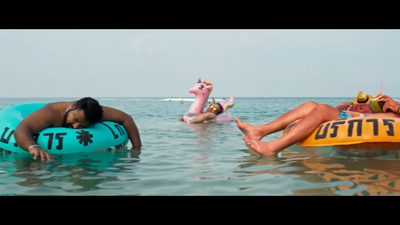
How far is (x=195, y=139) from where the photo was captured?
6.68m

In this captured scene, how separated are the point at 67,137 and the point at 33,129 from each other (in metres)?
0.42

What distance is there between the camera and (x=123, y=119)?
5312 millimetres

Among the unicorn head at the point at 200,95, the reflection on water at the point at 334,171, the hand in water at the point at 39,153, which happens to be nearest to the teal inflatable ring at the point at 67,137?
the hand in water at the point at 39,153

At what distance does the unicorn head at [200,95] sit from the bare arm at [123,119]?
590 centimetres

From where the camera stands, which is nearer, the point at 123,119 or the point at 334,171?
the point at 334,171

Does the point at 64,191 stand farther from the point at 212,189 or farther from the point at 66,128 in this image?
the point at 66,128

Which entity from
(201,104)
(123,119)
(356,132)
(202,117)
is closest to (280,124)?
(356,132)

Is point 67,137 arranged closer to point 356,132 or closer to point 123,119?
point 123,119

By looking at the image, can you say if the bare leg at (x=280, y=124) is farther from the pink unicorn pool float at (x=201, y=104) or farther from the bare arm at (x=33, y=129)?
the pink unicorn pool float at (x=201, y=104)

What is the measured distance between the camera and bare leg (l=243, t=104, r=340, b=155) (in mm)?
4172

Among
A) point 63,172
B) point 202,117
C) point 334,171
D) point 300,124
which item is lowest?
point 63,172

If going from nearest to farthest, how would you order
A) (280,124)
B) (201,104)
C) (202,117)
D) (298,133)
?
(298,133) < (280,124) < (202,117) < (201,104)

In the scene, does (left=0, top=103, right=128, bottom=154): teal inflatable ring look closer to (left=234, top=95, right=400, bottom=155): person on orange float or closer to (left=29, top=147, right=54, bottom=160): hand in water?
(left=29, top=147, right=54, bottom=160): hand in water

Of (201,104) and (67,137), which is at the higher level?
(201,104)
